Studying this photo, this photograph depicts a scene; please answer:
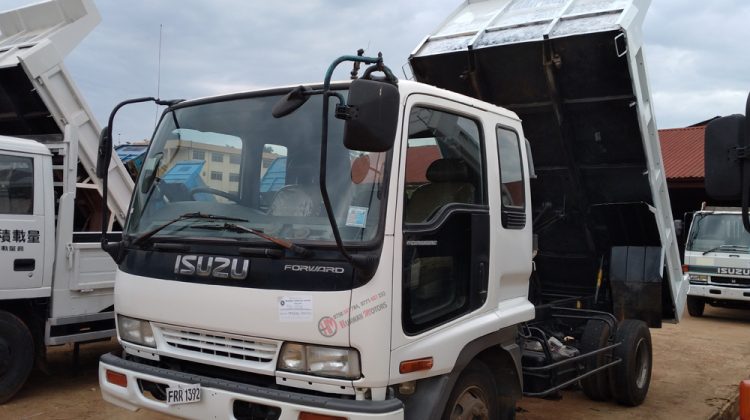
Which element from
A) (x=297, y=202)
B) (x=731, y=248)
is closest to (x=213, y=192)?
(x=297, y=202)

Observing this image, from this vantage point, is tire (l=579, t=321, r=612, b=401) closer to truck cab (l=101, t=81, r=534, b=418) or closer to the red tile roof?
truck cab (l=101, t=81, r=534, b=418)

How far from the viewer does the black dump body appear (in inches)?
201

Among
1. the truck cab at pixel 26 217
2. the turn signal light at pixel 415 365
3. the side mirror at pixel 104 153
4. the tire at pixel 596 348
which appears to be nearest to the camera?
the turn signal light at pixel 415 365

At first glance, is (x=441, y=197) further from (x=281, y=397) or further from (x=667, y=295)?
(x=667, y=295)

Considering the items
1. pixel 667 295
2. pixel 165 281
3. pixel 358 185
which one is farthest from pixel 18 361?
pixel 667 295

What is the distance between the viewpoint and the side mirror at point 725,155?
9.17 feet

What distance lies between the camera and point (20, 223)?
5.44 meters

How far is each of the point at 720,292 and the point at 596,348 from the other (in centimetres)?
837

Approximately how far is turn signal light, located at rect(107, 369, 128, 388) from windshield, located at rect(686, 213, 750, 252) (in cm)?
1196

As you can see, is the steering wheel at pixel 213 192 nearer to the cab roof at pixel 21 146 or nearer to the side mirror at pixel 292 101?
the side mirror at pixel 292 101

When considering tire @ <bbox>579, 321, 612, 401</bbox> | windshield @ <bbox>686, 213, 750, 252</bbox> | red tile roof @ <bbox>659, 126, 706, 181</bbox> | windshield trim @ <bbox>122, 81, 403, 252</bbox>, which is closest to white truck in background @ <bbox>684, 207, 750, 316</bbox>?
windshield @ <bbox>686, 213, 750, 252</bbox>

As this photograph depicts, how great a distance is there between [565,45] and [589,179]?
1.33m

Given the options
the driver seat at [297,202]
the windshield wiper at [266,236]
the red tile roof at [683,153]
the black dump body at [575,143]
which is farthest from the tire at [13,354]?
the red tile roof at [683,153]

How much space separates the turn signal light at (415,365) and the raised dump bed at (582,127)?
9.36ft
